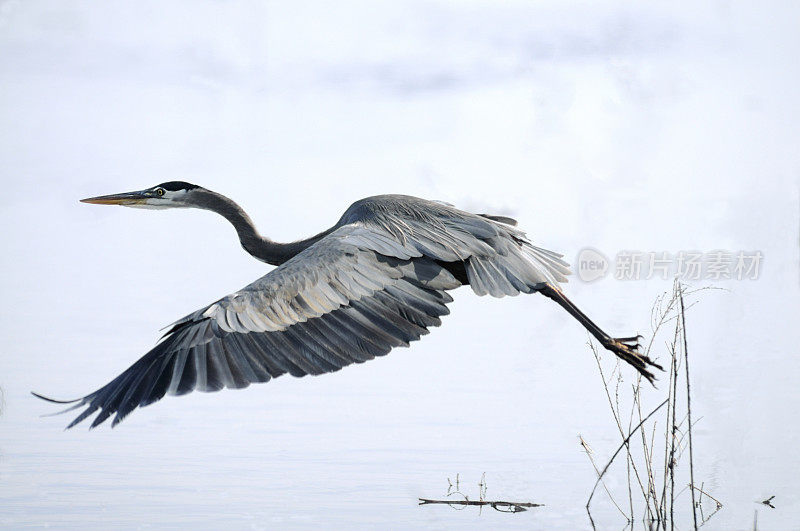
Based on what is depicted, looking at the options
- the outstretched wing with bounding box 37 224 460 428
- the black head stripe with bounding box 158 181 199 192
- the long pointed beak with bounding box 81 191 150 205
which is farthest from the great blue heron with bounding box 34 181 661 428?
the long pointed beak with bounding box 81 191 150 205

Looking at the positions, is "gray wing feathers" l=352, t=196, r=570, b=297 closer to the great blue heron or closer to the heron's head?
the great blue heron

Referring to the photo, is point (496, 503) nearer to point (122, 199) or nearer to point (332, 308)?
point (332, 308)

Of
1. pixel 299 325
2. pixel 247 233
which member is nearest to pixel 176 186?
pixel 247 233

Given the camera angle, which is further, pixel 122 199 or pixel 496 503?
pixel 122 199

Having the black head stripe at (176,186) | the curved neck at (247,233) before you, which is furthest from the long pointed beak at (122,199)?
the curved neck at (247,233)

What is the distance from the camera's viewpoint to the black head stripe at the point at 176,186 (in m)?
6.64

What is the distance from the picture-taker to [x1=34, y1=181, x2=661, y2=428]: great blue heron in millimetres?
4137

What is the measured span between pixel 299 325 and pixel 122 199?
2.92 metres

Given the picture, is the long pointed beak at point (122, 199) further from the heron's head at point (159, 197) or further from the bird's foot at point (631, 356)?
the bird's foot at point (631, 356)

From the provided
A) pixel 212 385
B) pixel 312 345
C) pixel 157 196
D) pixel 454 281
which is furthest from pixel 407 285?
pixel 157 196

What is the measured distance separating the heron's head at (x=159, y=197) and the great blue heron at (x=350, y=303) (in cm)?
167

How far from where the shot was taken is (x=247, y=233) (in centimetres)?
638

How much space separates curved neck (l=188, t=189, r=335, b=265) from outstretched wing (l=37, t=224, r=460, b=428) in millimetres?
1385

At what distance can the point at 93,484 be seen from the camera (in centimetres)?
555
